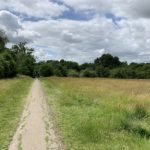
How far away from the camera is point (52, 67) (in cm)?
13200

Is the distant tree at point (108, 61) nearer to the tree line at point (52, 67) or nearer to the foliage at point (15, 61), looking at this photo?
the tree line at point (52, 67)

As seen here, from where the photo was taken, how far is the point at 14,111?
17922mm

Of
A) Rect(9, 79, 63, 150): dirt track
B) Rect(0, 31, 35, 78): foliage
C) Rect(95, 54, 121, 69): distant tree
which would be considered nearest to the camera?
Rect(9, 79, 63, 150): dirt track

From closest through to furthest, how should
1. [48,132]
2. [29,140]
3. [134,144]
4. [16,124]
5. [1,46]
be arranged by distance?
[134,144] < [29,140] < [48,132] < [16,124] < [1,46]

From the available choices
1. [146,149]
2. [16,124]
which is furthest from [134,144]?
[16,124]

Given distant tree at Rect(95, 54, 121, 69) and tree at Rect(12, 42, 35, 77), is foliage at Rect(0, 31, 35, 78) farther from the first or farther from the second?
distant tree at Rect(95, 54, 121, 69)

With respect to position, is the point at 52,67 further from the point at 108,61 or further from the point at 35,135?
the point at 35,135

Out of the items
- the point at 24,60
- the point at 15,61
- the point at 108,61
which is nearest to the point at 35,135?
the point at 15,61

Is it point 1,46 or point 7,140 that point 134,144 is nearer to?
point 7,140

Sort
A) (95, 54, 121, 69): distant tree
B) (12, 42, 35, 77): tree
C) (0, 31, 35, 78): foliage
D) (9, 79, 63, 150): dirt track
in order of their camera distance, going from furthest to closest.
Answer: (95, 54, 121, 69): distant tree → (12, 42, 35, 77): tree → (0, 31, 35, 78): foliage → (9, 79, 63, 150): dirt track

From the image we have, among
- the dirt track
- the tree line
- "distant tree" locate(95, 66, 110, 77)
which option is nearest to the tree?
the tree line

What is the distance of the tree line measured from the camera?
90.0 metres

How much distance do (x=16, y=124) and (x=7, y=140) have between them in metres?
3.02

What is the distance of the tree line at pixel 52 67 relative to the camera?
90.0m
